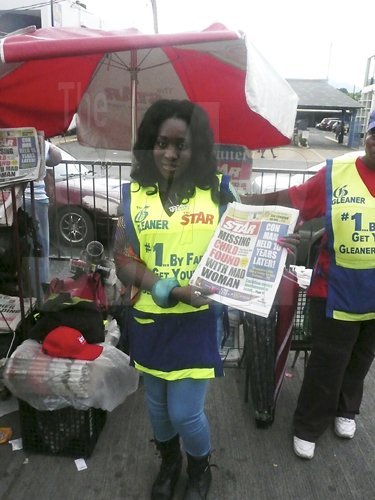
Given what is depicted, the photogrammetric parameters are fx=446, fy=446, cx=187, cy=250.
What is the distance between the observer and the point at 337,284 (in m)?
2.41

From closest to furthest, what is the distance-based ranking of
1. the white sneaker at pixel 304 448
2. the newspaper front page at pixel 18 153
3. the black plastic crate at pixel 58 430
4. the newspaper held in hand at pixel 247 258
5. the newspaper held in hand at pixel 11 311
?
the newspaper held in hand at pixel 247 258
the black plastic crate at pixel 58 430
the white sneaker at pixel 304 448
the newspaper front page at pixel 18 153
the newspaper held in hand at pixel 11 311

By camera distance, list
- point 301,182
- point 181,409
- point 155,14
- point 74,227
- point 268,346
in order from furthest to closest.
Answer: point 74,227
point 301,182
point 268,346
point 155,14
point 181,409

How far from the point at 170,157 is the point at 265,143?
1.05 m

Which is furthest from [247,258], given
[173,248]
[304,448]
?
[304,448]

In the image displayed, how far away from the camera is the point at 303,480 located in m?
2.53

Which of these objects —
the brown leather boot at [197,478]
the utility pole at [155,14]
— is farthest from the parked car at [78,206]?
the brown leather boot at [197,478]

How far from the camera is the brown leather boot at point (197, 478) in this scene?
2.20m

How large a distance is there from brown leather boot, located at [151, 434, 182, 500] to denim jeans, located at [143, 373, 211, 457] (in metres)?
0.10

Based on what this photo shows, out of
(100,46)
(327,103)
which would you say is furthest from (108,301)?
(327,103)

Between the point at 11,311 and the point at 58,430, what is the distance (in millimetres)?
1067

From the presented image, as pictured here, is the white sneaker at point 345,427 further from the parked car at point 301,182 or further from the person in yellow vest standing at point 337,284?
the parked car at point 301,182

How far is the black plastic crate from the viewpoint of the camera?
257 centimetres

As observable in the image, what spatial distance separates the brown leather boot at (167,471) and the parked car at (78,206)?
3.32 meters

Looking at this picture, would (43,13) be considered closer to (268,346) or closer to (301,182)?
(301,182)
